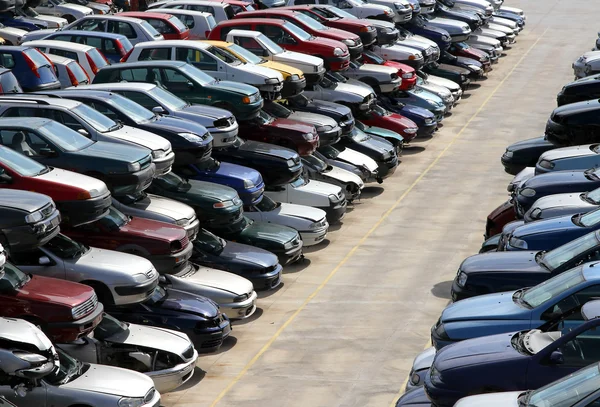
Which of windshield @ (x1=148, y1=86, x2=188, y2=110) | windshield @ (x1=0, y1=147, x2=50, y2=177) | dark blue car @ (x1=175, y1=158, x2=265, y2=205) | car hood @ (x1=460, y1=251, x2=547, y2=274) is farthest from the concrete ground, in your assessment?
windshield @ (x1=148, y1=86, x2=188, y2=110)

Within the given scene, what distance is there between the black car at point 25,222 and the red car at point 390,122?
1436cm

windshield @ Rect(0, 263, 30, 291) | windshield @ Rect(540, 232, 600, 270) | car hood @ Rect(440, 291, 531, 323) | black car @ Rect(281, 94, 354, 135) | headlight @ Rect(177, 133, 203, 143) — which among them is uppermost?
windshield @ Rect(540, 232, 600, 270)

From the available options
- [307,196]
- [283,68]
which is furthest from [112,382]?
[283,68]

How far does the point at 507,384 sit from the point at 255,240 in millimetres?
9550

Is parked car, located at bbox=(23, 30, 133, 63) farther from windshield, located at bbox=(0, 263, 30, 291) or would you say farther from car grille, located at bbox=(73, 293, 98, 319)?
car grille, located at bbox=(73, 293, 98, 319)

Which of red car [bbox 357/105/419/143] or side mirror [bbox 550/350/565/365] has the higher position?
side mirror [bbox 550/350/565/365]

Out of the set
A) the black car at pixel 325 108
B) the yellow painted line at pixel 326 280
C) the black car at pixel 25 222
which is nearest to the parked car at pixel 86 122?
the yellow painted line at pixel 326 280

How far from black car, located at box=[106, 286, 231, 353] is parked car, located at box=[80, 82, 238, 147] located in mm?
5918

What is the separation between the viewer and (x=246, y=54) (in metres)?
27.4

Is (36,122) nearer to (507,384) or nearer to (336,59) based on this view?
(507,384)

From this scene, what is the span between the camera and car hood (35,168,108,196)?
1766cm

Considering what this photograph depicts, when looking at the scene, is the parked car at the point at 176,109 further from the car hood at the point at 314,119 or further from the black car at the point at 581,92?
the black car at the point at 581,92

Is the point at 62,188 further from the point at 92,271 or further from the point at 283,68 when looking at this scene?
the point at 283,68

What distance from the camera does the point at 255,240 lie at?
21250mm
